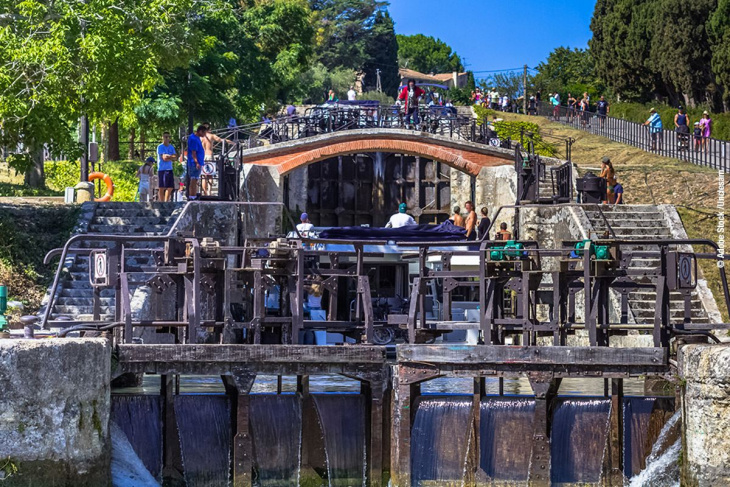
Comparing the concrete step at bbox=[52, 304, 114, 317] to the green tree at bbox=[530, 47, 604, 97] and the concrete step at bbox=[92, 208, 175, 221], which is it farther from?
the green tree at bbox=[530, 47, 604, 97]

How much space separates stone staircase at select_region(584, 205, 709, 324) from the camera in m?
26.2

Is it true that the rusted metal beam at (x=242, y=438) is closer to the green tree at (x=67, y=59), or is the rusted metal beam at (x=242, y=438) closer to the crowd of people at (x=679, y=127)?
the green tree at (x=67, y=59)

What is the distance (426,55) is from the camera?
432ft

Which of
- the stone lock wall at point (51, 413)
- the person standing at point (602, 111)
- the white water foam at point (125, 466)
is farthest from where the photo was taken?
the person standing at point (602, 111)

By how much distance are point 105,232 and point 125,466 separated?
452 inches

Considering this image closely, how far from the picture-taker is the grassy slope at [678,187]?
29.8 meters

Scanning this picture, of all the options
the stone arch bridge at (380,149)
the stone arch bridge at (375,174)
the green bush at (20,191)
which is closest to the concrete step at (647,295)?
the stone arch bridge at (375,174)

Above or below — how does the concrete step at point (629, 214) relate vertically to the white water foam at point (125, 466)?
above

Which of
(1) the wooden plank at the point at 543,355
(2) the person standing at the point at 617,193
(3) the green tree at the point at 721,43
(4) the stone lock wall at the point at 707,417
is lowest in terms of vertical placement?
(4) the stone lock wall at the point at 707,417

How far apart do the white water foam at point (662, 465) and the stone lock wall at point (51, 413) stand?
6.26 meters

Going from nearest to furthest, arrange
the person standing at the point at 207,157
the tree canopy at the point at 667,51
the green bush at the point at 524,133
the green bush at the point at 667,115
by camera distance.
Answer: the person standing at the point at 207,157 → the green bush at the point at 524,133 → the green bush at the point at 667,115 → the tree canopy at the point at 667,51

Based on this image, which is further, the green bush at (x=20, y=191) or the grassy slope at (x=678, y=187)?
the green bush at (x=20, y=191)

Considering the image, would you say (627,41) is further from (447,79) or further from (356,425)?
(447,79)

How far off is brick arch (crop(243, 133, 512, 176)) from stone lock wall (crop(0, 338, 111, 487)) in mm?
23968
